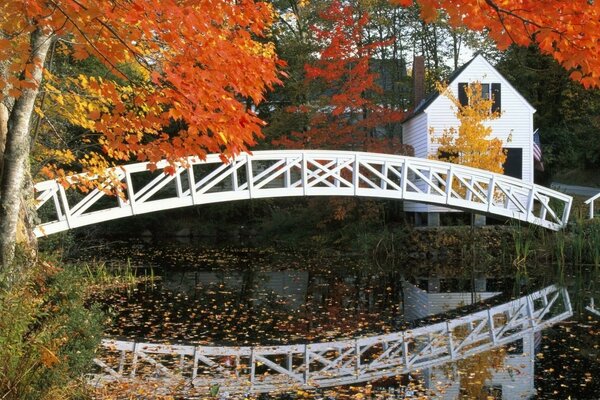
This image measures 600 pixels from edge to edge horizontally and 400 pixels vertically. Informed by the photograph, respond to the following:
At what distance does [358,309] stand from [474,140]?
10.5m

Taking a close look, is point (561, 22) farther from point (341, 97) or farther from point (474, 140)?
point (341, 97)

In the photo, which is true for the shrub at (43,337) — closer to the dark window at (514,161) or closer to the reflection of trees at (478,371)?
the reflection of trees at (478,371)

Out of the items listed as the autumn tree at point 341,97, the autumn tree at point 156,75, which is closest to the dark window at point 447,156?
the autumn tree at point 341,97

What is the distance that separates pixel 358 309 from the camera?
12531mm

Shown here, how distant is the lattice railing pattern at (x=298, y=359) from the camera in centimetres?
772

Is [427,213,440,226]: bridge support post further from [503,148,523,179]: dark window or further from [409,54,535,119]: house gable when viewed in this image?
[409,54,535,119]: house gable

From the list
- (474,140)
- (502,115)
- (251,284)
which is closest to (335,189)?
(251,284)

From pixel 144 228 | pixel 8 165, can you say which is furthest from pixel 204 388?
pixel 144 228

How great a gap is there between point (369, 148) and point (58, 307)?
57.5 ft

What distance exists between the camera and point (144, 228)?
1212 inches

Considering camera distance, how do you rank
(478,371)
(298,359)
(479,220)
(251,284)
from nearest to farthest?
(478,371) → (298,359) → (251,284) → (479,220)

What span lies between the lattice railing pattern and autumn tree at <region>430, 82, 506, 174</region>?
1099cm

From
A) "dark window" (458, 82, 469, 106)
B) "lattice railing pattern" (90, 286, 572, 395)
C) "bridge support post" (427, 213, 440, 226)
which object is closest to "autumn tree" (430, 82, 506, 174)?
"dark window" (458, 82, 469, 106)

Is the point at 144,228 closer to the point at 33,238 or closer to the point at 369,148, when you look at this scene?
the point at 369,148
